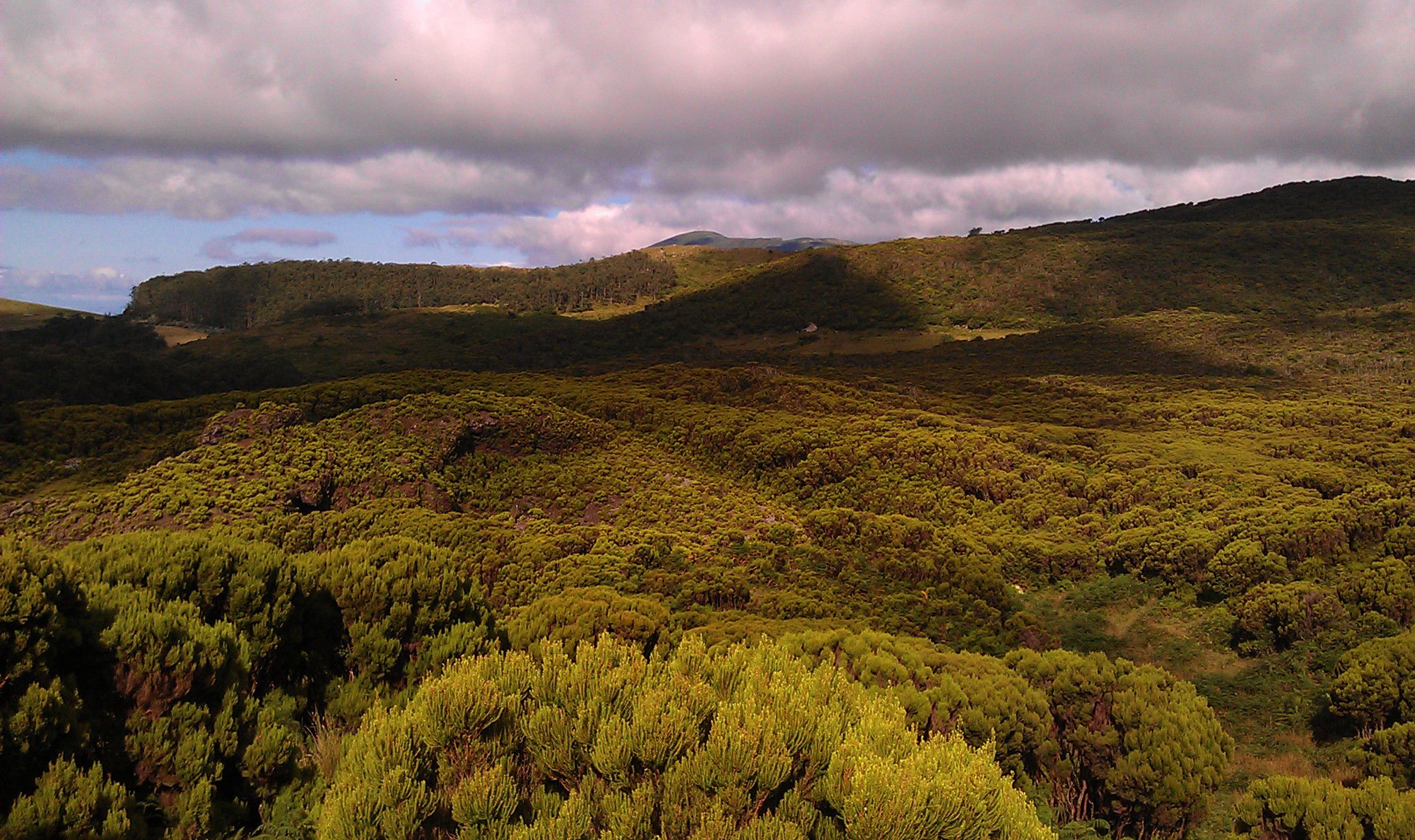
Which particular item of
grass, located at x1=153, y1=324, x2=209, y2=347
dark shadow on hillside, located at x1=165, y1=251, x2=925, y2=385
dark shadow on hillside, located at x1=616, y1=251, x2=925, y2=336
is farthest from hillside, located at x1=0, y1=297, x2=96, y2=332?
dark shadow on hillside, located at x1=616, y1=251, x2=925, y2=336

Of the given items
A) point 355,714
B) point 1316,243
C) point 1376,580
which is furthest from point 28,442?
point 1316,243

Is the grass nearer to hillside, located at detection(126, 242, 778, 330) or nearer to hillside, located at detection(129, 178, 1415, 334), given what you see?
hillside, located at detection(126, 242, 778, 330)

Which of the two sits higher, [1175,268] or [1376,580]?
[1175,268]

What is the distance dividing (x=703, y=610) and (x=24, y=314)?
551ft

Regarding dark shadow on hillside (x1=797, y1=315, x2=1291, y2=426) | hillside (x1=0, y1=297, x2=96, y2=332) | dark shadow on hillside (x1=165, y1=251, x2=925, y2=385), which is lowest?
dark shadow on hillside (x1=797, y1=315, x2=1291, y2=426)

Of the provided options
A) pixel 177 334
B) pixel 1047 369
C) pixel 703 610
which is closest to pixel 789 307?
pixel 1047 369

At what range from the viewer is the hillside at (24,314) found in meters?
112

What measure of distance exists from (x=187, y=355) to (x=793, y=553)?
3209 inches

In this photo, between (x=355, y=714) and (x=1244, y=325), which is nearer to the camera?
(x=355, y=714)

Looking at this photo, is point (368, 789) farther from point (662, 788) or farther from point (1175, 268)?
point (1175, 268)

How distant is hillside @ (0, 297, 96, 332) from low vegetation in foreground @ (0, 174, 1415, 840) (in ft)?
314

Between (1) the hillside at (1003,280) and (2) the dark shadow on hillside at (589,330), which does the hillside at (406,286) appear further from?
(2) the dark shadow on hillside at (589,330)

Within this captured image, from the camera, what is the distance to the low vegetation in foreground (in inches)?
174

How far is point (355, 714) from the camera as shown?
7.14m
